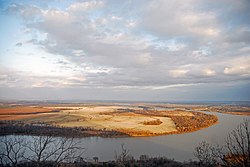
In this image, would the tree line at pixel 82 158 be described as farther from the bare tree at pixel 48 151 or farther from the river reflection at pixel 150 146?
the river reflection at pixel 150 146

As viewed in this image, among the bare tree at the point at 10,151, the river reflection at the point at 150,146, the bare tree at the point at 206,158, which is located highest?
the bare tree at the point at 10,151

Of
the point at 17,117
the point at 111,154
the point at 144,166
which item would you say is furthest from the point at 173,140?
the point at 17,117

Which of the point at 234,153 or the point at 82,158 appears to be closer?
the point at 234,153

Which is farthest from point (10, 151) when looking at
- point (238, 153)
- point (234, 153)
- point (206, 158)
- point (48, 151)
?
point (48, 151)

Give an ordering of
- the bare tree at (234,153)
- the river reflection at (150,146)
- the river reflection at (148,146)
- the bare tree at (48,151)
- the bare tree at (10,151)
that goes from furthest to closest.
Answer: the river reflection at (150,146) → the river reflection at (148,146) → the bare tree at (48,151) → the bare tree at (10,151) → the bare tree at (234,153)

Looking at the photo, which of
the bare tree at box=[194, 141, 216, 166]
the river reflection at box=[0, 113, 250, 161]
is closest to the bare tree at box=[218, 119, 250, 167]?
the bare tree at box=[194, 141, 216, 166]

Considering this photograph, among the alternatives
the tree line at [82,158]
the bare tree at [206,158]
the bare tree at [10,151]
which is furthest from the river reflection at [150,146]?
the bare tree at [10,151]

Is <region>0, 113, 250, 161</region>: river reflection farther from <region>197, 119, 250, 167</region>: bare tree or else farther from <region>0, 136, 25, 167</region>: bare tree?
<region>0, 136, 25, 167</region>: bare tree

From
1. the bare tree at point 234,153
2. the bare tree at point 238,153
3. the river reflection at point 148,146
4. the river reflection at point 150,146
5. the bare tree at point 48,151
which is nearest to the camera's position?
the bare tree at point 238,153

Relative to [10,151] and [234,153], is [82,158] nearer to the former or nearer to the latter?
[10,151]

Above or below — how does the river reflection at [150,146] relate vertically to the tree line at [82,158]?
below

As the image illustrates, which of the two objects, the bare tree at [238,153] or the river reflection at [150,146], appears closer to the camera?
the bare tree at [238,153]

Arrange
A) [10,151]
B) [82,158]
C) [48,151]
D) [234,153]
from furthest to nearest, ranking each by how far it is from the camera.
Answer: [48,151], [82,158], [234,153], [10,151]
